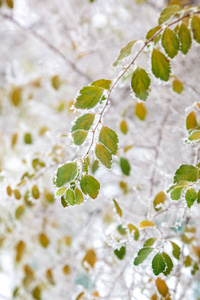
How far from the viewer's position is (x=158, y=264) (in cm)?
47

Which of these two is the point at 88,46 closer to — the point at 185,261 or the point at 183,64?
the point at 183,64

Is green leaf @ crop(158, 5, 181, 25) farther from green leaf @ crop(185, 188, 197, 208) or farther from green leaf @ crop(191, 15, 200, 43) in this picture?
green leaf @ crop(185, 188, 197, 208)

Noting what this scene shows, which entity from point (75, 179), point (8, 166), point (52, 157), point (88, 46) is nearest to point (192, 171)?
point (75, 179)

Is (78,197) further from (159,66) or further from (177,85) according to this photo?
(177,85)

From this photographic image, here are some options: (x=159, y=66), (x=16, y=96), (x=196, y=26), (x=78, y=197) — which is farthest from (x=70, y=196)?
(x=16, y=96)

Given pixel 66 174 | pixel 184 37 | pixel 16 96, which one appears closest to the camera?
pixel 66 174

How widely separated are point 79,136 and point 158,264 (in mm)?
214

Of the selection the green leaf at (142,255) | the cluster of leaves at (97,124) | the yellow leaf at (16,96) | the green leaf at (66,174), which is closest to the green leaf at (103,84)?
the cluster of leaves at (97,124)

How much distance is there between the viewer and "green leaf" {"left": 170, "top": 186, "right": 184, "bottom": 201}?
1.54 ft

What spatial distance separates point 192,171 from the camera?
482mm

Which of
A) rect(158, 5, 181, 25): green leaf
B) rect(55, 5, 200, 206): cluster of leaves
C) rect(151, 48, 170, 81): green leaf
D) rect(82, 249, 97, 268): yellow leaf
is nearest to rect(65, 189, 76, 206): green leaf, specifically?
rect(55, 5, 200, 206): cluster of leaves

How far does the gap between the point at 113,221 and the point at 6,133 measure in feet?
2.75

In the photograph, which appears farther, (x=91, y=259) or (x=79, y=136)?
(x=91, y=259)

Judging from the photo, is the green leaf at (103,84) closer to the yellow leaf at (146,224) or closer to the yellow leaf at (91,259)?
the yellow leaf at (146,224)
